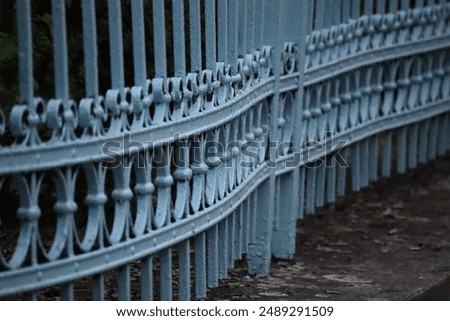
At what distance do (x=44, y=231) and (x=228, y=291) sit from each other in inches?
47.7

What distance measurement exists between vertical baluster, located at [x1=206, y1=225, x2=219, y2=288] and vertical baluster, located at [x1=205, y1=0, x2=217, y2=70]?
0.86m

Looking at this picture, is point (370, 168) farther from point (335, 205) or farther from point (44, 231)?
point (44, 231)

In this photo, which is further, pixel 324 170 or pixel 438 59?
pixel 438 59

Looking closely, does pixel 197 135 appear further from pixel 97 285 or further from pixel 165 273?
pixel 97 285

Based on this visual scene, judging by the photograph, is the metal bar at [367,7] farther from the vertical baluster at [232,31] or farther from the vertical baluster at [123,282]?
the vertical baluster at [123,282]

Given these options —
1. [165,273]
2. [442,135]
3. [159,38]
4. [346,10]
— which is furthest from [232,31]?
[442,135]

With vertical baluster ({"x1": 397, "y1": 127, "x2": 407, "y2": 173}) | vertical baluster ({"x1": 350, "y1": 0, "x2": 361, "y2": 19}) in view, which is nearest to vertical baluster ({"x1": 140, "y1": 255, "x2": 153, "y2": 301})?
vertical baluster ({"x1": 350, "y1": 0, "x2": 361, "y2": 19})

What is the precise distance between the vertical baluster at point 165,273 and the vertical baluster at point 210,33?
0.99 meters

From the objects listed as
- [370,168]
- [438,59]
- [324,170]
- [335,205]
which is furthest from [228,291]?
[438,59]

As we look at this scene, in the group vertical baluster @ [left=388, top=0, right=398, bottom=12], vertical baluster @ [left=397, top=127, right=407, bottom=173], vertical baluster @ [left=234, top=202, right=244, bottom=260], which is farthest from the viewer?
vertical baluster @ [left=397, top=127, right=407, bottom=173]

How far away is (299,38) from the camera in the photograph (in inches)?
305

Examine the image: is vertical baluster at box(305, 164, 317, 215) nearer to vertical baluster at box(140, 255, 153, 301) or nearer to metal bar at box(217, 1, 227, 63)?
metal bar at box(217, 1, 227, 63)

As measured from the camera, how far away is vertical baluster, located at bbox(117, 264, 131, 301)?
5.47m

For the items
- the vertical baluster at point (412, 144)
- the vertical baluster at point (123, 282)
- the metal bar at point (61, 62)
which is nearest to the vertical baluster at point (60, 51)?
the metal bar at point (61, 62)
